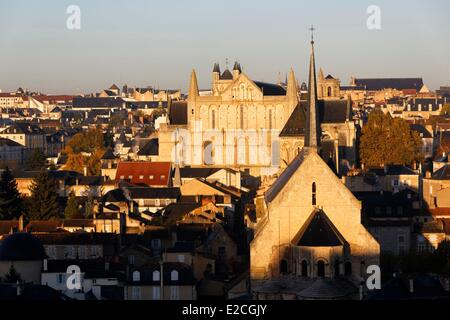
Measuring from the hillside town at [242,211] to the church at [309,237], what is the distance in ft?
0.13

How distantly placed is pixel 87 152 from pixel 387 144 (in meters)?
39.9

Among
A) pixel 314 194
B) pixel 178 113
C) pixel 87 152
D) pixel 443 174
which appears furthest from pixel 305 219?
pixel 87 152

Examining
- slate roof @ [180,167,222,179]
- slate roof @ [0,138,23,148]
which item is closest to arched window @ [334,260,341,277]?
slate roof @ [180,167,222,179]

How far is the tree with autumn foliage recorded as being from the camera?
105106mm

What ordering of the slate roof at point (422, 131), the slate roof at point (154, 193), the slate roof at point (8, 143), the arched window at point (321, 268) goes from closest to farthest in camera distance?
the arched window at point (321, 268), the slate roof at point (154, 193), the slate roof at point (422, 131), the slate roof at point (8, 143)

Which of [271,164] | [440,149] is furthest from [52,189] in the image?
[440,149]

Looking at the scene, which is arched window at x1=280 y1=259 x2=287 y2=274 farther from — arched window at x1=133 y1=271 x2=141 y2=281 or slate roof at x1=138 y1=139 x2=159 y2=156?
slate roof at x1=138 y1=139 x2=159 y2=156

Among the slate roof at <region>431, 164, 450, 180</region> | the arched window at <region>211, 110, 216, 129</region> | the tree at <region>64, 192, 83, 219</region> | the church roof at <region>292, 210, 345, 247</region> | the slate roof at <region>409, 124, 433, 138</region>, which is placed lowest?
the tree at <region>64, 192, 83, 219</region>

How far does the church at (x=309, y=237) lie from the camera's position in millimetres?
38438

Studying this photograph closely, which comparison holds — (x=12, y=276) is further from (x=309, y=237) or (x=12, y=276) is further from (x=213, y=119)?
(x=213, y=119)

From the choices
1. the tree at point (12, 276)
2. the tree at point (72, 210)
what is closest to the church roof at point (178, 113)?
the tree at point (72, 210)

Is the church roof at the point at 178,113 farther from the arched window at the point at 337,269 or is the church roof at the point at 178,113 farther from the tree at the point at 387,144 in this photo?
the arched window at the point at 337,269

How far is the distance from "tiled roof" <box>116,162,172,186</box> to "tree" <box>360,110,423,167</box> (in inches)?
521

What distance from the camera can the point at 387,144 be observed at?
9750 centimetres
